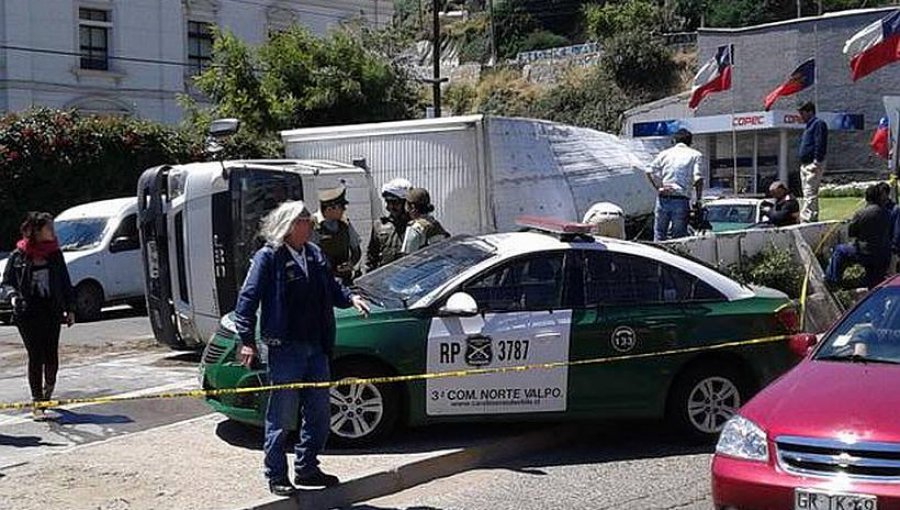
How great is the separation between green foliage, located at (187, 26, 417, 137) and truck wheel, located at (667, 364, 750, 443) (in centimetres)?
1973

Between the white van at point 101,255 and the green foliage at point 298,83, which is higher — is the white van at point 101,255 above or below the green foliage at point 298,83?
below

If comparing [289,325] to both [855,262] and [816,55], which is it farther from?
[816,55]

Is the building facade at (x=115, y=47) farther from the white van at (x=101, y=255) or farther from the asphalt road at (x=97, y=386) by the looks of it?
the asphalt road at (x=97, y=386)

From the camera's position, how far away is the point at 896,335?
684cm

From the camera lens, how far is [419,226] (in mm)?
10992

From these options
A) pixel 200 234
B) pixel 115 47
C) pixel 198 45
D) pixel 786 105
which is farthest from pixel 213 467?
pixel 198 45

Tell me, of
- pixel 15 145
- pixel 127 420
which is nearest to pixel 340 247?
pixel 127 420

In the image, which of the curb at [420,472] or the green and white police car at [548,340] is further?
the green and white police car at [548,340]

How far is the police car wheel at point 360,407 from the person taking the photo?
27.3 ft

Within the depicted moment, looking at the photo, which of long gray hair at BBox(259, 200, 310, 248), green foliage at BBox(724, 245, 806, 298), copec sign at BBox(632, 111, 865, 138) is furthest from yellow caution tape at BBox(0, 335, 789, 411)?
copec sign at BBox(632, 111, 865, 138)

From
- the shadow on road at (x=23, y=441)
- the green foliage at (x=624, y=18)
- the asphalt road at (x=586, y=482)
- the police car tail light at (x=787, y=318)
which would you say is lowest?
the asphalt road at (x=586, y=482)

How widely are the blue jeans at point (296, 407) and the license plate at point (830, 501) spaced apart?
10.0ft

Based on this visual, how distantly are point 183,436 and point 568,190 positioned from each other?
8.22 m

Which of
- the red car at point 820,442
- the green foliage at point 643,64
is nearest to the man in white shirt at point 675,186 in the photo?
the red car at point 820,442
